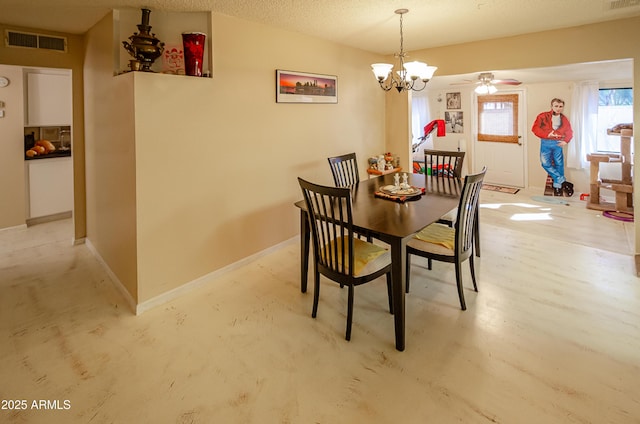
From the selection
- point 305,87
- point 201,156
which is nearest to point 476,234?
point 305,87

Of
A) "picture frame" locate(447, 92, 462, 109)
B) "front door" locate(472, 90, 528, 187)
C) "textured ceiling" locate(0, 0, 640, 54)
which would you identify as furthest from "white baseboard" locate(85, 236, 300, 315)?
"picture frame" locate(447, 92, 462, 109)

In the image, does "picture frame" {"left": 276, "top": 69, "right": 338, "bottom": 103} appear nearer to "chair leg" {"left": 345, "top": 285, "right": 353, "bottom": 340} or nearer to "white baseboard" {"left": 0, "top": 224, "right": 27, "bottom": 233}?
"chair leg" {"left": 345, "top": 285, "right": 353, "bottom": 340}

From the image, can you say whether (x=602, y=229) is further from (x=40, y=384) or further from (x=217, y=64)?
(x=40, y=384)

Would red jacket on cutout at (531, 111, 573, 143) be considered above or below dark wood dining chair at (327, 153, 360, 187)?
above

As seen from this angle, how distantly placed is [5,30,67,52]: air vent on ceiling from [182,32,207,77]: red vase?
5.38 feet

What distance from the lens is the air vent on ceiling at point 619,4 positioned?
2796 millimetres

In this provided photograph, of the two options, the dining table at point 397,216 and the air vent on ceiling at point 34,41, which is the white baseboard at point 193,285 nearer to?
the dining table at point 397,216

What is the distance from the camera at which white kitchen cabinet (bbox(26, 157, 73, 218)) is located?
468cm

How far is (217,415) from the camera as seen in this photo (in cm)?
171

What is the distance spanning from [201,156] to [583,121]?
6140 mm

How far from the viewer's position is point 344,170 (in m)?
3.74

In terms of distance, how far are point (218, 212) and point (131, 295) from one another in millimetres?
943

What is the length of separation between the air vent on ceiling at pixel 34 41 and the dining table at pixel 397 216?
2968 millimetres

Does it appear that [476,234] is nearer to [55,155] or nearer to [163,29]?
[163,29]
